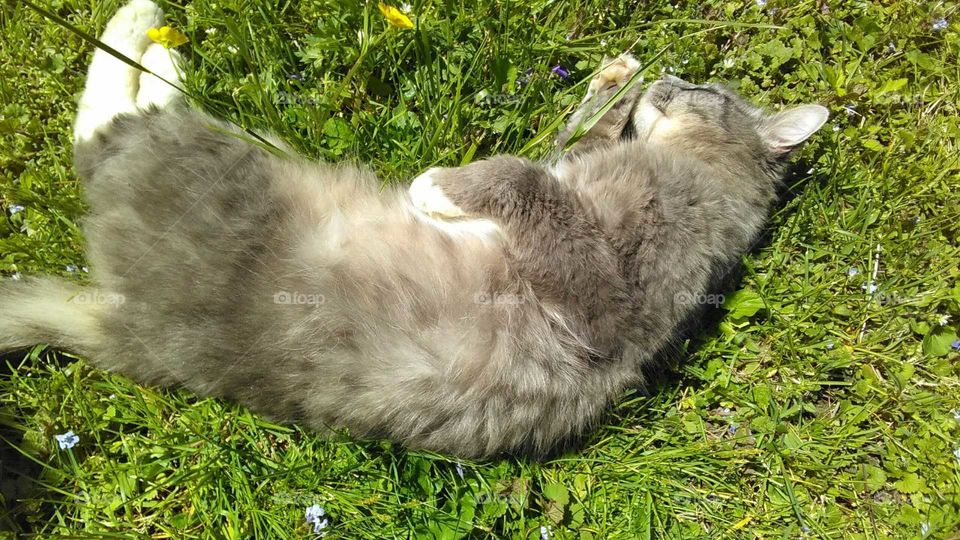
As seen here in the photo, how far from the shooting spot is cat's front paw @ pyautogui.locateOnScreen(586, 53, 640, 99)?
9.27 feet

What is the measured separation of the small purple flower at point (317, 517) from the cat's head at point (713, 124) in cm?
228

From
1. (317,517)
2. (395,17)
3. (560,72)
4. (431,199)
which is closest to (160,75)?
(395,17)

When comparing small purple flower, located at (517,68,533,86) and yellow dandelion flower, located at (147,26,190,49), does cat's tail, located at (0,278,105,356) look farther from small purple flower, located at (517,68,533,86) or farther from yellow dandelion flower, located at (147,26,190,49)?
small purple flower, located at (517,68,533,86)

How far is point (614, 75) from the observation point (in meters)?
2.83

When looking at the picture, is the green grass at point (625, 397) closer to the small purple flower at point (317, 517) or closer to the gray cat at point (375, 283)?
the small purple flower at point (317, 517)

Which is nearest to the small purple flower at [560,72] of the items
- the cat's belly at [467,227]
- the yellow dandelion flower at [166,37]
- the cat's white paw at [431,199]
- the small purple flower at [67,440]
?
the cat's white paw at [431,199]

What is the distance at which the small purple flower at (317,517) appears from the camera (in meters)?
2.39

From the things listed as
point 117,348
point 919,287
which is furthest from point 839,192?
point 117,348

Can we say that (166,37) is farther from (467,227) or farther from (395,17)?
(467,227)

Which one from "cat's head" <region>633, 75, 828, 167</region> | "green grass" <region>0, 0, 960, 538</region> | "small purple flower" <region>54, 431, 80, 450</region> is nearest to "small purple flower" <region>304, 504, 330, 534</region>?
"green grass" <region>0, 0, 960, 538</region>

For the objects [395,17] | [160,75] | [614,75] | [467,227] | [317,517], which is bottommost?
[317,517]

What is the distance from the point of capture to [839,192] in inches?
121

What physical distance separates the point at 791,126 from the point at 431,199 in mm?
1845

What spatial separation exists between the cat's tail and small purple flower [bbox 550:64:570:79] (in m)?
2.31
